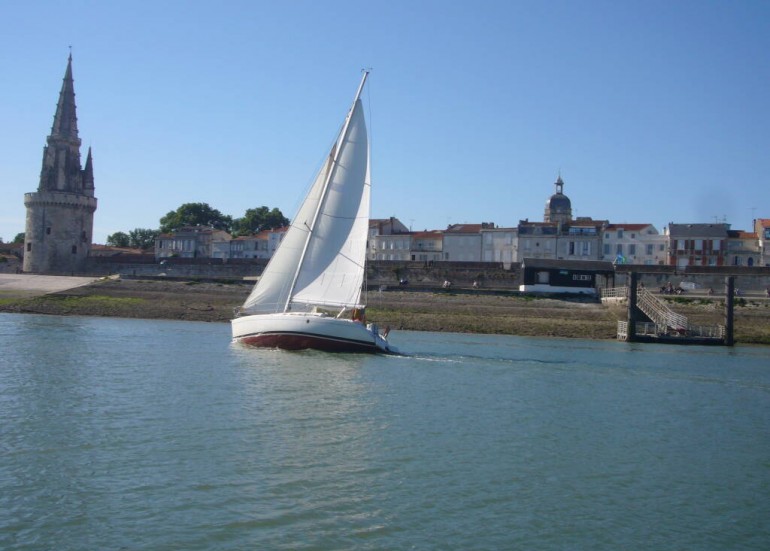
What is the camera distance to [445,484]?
50.7ft

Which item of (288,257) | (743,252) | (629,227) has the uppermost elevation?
(629,227)

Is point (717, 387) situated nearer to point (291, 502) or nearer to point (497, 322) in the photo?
point (291, 502)

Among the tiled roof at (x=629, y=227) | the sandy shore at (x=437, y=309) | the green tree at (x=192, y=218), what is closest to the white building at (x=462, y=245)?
the tiled roof at (x=629, y=227)

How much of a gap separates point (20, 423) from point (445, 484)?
10467 millimetres

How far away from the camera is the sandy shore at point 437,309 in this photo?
55844 mm

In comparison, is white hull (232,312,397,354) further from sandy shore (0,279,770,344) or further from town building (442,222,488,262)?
town building (442,222,488,262)

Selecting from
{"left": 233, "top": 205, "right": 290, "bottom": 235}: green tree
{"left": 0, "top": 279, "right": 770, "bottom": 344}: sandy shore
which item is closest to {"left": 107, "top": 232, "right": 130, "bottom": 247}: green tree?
{"left": 233, "top": 205, "right": 290, "bottom": 235}: green tree

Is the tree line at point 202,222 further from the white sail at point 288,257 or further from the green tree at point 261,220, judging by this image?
the white sail at point 288,257

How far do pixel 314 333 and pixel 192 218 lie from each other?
124494mm

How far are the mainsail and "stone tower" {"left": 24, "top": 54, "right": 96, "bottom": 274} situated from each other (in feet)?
220

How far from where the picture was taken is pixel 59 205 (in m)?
95.6

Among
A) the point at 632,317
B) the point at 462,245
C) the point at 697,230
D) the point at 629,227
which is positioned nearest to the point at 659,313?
the point at 632,317

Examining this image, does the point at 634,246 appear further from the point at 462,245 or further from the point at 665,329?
the point at 665,329

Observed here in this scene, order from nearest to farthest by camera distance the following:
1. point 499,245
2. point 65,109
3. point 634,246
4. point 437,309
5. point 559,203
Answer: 1. point 437,309
2. point 65,109
3. point 634,246
4. point 499,245
5. point 559,203
